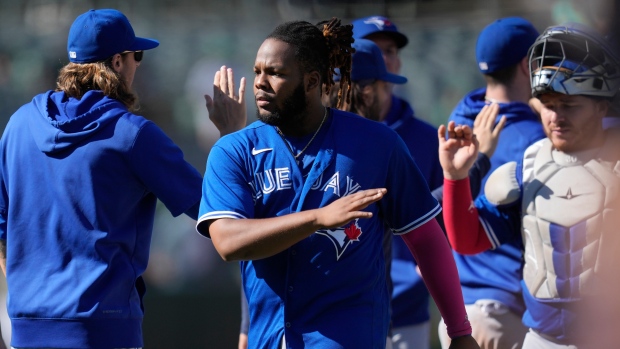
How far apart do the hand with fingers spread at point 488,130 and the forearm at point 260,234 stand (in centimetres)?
181

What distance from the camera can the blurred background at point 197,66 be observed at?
7.64 metres

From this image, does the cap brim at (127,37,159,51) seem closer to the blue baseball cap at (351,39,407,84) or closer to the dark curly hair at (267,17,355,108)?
the dark curly hair at (267,17,355,108)

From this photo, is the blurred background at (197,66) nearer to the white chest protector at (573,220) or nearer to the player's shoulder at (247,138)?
the white chest protector at (573,220)

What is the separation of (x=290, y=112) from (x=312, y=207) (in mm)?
355

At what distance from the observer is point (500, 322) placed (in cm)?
539

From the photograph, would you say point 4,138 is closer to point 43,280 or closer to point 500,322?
point 43,280

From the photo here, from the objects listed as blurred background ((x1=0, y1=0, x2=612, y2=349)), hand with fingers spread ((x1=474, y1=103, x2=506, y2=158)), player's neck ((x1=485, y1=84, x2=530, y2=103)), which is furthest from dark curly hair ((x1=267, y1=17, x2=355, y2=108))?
blurred background ((x1=0, y1=0, x2=612, y2=349))

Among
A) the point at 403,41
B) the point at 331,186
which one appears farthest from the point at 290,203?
the point at 403,41

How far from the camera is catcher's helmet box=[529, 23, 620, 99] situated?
13.9 feet

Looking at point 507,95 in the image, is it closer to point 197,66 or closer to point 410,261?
point 410,261

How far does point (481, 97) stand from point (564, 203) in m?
1.74

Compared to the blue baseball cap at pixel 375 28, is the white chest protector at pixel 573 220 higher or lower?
lower

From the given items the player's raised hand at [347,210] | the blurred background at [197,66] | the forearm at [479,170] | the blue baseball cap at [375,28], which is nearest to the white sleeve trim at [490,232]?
the forearm at [479,170]

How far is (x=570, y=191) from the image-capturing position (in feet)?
14.0
